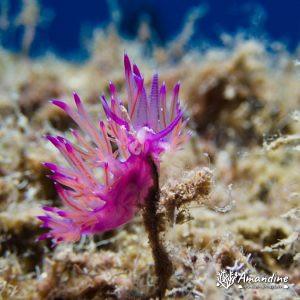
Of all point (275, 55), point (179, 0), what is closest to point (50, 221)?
point (275, 55)

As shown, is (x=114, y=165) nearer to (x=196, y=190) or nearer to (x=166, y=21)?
(x=196, y=190)

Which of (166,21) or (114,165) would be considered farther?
(166,21)

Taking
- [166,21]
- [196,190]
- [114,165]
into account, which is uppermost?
[166,21]

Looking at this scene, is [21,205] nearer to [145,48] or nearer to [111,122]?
[111,122]

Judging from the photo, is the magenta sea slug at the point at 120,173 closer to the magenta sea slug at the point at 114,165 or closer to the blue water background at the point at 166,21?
the magenta sea slug at the point at 114,165

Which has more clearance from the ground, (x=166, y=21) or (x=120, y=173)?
(x=166, y=21)

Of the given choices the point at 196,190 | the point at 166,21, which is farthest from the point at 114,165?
the point at 166,21

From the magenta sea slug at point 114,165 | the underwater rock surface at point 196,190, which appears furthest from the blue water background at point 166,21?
the magenta sea slug at point 114,165

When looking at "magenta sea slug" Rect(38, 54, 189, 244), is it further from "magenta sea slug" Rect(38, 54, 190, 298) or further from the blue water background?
the blue water background

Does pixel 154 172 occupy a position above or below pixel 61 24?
below
